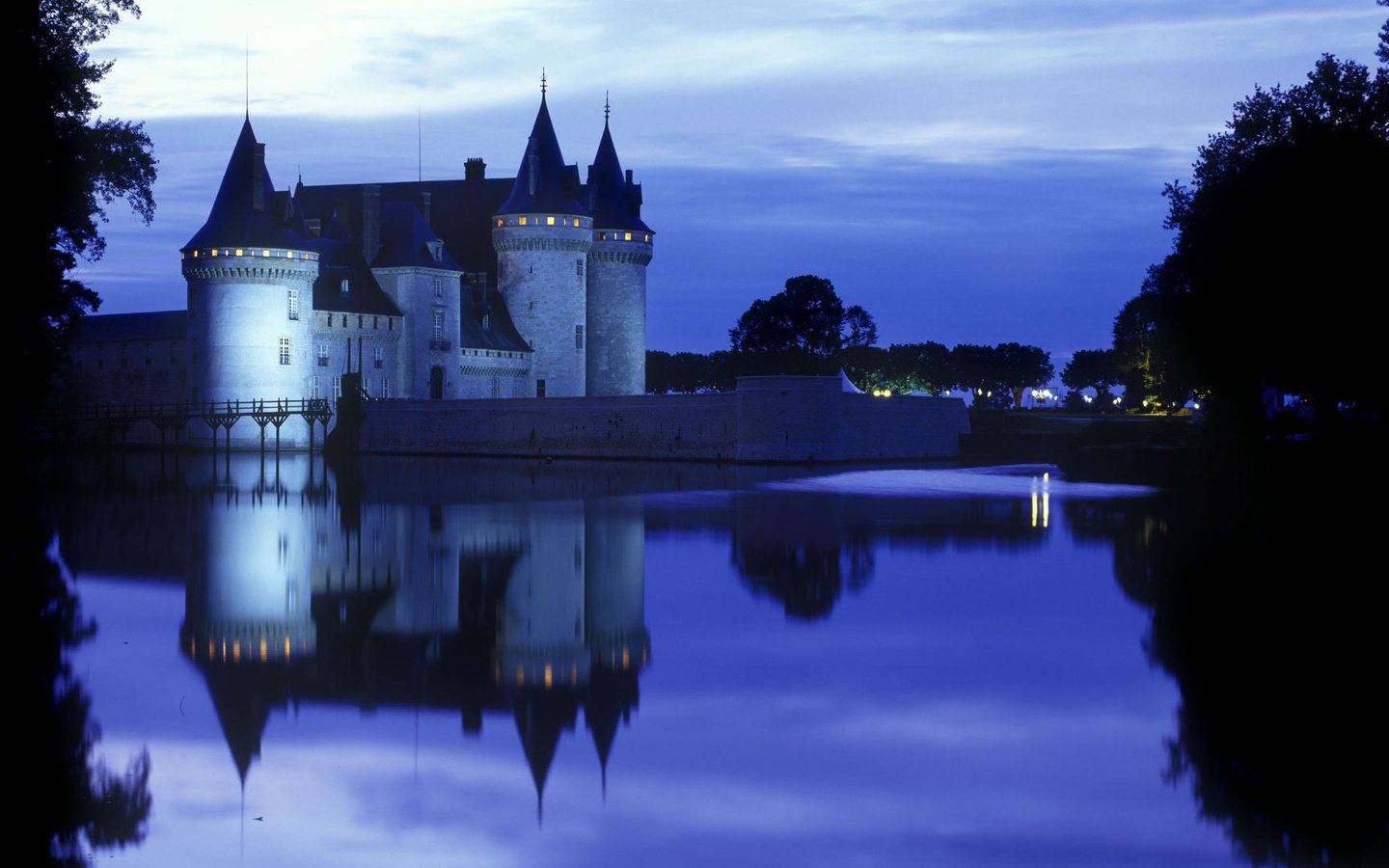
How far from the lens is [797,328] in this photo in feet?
283

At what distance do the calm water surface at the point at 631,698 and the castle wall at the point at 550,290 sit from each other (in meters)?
45.2

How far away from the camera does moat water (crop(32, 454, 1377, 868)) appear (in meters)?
7.56

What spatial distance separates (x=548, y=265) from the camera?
220ft

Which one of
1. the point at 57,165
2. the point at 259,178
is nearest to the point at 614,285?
the point at 259,178

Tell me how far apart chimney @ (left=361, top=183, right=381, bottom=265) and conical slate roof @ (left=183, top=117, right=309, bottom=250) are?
15.2 ft

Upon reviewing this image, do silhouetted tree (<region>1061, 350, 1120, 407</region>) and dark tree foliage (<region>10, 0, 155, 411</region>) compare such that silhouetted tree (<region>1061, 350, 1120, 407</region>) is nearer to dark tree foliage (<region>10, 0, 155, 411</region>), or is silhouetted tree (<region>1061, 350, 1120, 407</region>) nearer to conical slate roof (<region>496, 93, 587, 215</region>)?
conical slate roof (<region>496, 93, 587, 215</region>)

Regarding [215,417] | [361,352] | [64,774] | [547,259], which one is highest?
[547,259]

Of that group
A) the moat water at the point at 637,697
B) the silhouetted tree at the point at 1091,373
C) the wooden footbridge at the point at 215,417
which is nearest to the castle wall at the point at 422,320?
the wooden footbridge at the point at 215,417

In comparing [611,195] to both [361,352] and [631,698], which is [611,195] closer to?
[361,352]

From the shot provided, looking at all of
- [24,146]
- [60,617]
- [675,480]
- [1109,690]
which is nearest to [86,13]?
[24,146]

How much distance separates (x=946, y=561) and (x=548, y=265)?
49.5 meters

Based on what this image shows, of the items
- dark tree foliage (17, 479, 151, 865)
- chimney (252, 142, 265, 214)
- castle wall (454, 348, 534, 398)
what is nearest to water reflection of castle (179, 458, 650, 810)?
dark tree foliage (17, 479, 151, 865)

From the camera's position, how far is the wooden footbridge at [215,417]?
58.5 metres

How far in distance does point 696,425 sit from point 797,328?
1329 inches
